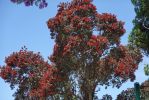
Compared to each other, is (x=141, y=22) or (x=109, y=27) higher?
(x=109, y=27)

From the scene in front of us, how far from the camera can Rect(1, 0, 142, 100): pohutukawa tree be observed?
1013 inches

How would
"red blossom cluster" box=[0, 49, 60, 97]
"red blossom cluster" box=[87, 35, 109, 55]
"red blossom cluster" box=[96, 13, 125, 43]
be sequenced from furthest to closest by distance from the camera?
1. "red blossom cluster" box=[0, 49, 60, 97]
2. "red blossom cluster" box=[96, 13, 125, 43]
3. "red blossom cluster" box=[87, 35, 109, 55]

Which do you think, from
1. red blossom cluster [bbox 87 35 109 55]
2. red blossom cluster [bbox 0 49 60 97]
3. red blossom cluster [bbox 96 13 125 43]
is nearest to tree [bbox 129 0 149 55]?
red blossom cluster [bbox 87 35 109 55]

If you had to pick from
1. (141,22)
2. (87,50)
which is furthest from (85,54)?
(141,22)

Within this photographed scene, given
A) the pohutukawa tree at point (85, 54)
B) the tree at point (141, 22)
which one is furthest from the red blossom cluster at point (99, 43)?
the tree at point (141, 22)

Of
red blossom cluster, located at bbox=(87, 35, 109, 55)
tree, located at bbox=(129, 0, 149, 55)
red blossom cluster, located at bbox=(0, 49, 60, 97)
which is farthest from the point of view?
red blossom cluster, located at bbox=(0, 49, 60, 97)

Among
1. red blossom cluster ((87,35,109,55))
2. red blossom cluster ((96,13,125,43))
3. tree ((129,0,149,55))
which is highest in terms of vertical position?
red blossom cluster ((96,13,125,43))

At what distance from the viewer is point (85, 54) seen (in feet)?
84.1

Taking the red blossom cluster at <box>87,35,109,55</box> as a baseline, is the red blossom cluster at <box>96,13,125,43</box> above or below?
above

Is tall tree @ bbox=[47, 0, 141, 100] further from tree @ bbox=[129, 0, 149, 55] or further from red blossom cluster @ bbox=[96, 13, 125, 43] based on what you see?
tree @ bbox=[129, 0, 149, 55]

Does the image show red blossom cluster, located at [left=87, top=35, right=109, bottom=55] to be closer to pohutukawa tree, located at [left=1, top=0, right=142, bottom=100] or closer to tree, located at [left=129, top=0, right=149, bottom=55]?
pohutukawa tree, located at [left=1, top=0, right=142, bottom=100]

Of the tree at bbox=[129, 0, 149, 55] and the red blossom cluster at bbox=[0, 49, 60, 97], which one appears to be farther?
the red blossom cluster at bbox=[0, 49, 60, 97]

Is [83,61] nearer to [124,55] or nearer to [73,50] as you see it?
[73,50]

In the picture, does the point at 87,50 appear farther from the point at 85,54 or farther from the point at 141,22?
the point at 141,22
